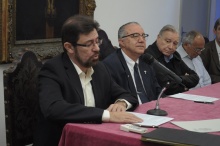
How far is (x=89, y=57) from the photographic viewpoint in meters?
2.41

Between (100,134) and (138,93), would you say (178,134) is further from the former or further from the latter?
(138,93)

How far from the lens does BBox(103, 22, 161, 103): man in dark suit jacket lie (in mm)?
3057

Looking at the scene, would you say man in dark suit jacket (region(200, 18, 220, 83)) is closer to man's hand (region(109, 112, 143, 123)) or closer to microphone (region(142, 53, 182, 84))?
microphone (region(142, 53, 182, 84))

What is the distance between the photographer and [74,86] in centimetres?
233

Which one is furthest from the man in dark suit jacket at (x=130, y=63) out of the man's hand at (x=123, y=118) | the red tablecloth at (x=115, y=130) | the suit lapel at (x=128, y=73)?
the man's hand at (x=123, y=118)

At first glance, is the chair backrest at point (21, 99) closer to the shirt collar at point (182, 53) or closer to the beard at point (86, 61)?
the beard at point (86, 61)

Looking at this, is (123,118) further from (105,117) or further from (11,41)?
(11,41)

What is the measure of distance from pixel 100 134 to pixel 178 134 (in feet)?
1.25

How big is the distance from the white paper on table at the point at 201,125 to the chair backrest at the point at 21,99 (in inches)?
38.5

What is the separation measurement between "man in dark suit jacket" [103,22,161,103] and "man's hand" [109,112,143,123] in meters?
0.99

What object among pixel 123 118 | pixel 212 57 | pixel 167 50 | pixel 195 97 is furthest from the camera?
pixel 212 57

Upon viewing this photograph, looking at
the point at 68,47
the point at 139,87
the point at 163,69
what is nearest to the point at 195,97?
the point at 139,87

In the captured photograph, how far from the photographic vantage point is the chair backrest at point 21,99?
7.76 feet

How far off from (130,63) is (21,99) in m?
1.08
